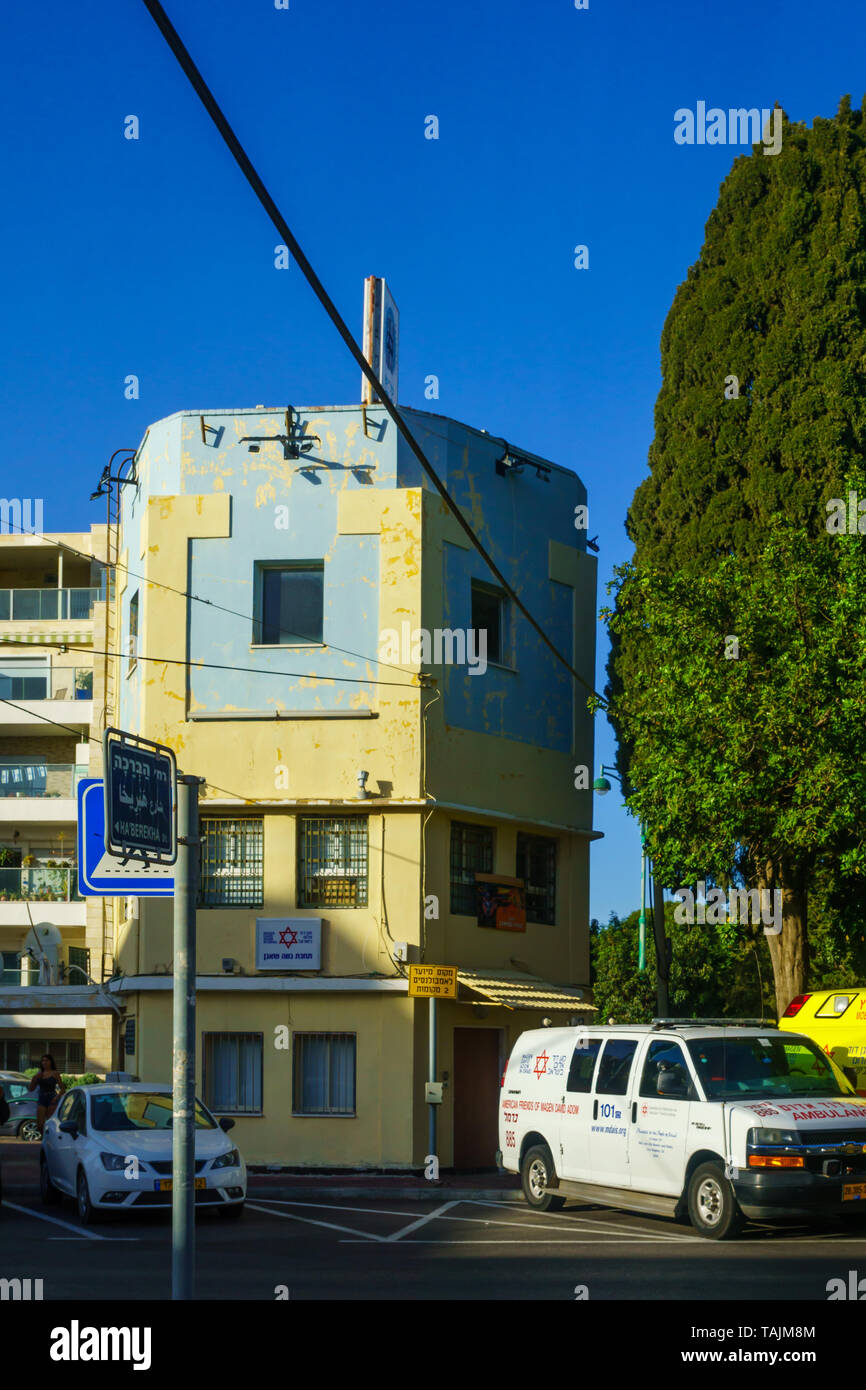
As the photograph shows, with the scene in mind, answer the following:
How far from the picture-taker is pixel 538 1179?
18500 mm

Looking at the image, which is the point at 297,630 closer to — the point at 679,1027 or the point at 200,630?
the point at 200,630

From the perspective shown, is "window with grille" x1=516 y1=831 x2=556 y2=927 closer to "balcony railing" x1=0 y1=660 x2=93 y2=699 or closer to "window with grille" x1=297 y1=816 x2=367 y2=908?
"window with grille" x1=297 y1=816 x2=367 y2=908

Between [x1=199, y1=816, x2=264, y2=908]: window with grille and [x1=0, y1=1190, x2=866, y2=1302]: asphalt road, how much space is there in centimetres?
682

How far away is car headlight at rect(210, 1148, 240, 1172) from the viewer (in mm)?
17453

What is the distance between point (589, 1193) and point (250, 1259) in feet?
15.1

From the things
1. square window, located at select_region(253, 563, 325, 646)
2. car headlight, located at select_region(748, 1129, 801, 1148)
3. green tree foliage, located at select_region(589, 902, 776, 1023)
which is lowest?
green tree foliage, located at select_region(589, 902, 776, 1023)

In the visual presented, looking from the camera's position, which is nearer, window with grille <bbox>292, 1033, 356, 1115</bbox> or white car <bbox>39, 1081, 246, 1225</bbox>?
white car <bbox>39, 1081, 246, 1225</bbox>

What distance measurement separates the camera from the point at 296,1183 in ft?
73.3

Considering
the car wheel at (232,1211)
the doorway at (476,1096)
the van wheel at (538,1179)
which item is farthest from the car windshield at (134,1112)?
the doorway at (476,1096)

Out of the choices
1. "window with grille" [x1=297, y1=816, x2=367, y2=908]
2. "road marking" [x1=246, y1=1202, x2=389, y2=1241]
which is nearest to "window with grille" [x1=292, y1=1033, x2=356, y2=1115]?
"window with grille" [x1=297, y1=816, x2=367, y2=908]
